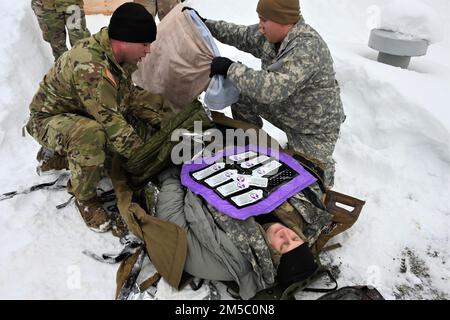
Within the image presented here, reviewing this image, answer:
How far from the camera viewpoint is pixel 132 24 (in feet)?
6.89

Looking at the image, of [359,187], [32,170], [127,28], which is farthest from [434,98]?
[32,170]

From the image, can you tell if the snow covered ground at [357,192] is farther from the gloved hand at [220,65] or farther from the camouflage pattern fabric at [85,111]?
the gloved hand at [220,65]

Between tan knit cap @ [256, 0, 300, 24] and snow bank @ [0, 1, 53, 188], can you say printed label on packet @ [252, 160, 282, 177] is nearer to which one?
tan knit cap @ [256, 0, 300, 24]

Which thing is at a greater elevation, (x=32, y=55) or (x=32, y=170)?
(x=32, y=55)

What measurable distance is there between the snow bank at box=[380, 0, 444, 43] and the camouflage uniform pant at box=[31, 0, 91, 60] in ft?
11.9

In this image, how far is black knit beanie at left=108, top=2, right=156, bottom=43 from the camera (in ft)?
6.86

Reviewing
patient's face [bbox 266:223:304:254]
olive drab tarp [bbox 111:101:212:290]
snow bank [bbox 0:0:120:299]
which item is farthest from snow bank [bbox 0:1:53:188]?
patient's face [bbox 266:223:304:254]

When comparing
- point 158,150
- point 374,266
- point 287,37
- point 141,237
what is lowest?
point 374,266

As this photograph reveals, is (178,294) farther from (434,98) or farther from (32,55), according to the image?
(32,55)

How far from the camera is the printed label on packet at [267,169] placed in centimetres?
228

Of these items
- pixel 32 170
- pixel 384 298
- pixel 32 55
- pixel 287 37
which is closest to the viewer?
pixel 384 298

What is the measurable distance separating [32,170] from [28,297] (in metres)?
1.17

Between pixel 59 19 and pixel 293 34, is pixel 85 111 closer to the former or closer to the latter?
pixel 293 34

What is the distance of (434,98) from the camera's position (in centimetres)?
356
